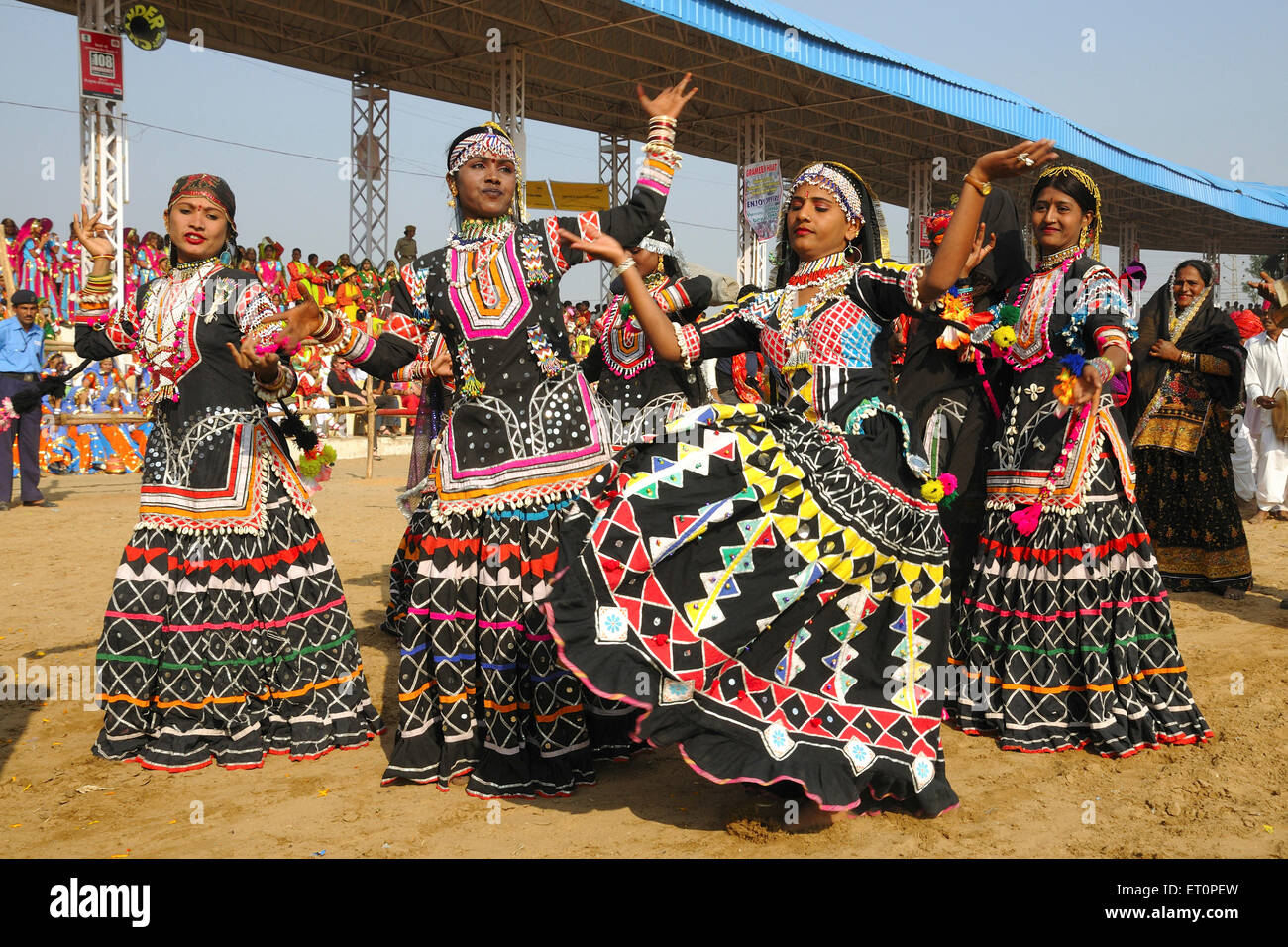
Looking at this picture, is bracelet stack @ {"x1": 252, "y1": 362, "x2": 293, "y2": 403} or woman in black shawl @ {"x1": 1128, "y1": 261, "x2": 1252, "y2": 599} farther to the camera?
woman in black shawl @ {"x1": 1128, "y1": 261, "x2": 1252, "y2": 599}

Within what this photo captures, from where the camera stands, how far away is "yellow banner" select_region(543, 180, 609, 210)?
74.1 feet

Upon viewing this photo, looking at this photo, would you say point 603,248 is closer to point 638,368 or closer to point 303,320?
point 303,320

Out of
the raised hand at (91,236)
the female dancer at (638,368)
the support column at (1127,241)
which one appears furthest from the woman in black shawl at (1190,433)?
the support column at (1127,241)

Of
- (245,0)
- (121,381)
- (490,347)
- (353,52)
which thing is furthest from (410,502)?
(353,52)

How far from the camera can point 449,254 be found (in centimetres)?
465

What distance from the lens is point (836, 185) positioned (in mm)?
4305

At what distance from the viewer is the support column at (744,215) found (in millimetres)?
27719

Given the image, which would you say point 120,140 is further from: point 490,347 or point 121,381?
point 490,347

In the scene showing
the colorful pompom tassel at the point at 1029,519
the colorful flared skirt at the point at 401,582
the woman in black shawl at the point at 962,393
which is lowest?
the colorful flared skirt at the point at 401,582

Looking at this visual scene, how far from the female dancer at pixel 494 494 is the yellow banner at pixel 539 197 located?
18.3m

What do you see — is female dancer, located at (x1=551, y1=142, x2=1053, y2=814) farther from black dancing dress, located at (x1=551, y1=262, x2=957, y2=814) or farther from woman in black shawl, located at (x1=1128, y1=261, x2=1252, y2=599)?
woman in black shawl, located at (x1=1128, y1=261, x2=1252, y2=599)

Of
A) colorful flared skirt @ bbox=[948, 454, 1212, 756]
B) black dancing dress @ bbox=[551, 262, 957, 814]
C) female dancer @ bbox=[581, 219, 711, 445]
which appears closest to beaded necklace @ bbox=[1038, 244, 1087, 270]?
colorful flared skirt @ bbox=[948, 454, 1212, 756]

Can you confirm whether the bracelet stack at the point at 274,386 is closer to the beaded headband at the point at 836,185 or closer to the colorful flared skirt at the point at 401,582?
the colorful flared skirt at the point at 401,582

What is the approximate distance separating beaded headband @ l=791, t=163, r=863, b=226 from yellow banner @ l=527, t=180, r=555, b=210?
1864cm
